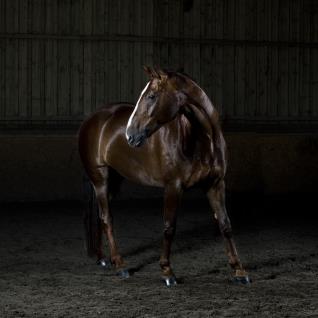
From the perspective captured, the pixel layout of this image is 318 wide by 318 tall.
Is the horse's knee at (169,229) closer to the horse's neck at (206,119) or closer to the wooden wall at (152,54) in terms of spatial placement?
the horse's neck at (206,119)

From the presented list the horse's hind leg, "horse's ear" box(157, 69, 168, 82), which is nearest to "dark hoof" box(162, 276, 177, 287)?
the horse's hind leg

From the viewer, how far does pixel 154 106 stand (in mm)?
6324

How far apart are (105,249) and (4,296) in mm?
2252

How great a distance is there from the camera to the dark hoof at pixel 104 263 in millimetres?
7325

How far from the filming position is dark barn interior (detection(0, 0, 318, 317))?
31.1ft

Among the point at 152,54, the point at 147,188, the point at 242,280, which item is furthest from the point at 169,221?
the point at 152,54

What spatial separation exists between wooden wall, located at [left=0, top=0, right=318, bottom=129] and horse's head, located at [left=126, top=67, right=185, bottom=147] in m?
6.06

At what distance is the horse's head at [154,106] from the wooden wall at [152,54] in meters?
6.06

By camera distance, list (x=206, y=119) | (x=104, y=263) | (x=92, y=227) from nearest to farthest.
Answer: (x=206, y=119)
(x=104, y=263)
(x=92, y=227)

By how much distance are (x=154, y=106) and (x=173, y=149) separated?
433 millimetres

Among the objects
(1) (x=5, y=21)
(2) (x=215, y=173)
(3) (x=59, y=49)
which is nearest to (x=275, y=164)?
(3) (x=59, y=49)

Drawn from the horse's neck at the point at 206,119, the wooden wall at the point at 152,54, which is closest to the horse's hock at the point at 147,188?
the wooden wall at the point at 152,54

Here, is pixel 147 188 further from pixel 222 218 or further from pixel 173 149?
pixel 173 149

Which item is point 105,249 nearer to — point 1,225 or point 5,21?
point 1,225
